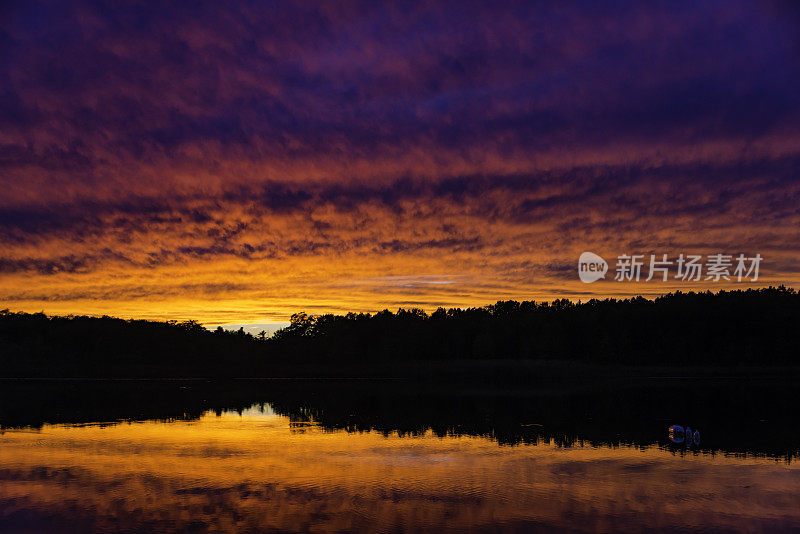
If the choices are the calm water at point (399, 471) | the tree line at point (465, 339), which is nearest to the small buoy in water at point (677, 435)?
the calm water at point (399, 471)

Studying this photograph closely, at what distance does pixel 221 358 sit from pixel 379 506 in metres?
129

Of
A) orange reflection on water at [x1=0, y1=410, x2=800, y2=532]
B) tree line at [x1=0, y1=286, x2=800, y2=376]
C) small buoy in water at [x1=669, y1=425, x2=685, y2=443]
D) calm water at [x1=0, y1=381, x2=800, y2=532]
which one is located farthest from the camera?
tree line at [x1=0, y1=286, x2=800, y2=376]

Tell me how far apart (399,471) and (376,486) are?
199 centimetres

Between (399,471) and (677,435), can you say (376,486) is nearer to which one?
(399,471)

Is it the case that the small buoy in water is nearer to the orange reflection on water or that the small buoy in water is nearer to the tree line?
the orange reflection on water

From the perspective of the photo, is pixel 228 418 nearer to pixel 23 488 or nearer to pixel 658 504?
pixel 23 488

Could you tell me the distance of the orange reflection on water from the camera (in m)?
13.6

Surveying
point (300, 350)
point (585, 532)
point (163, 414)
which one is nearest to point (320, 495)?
point (585, 532)

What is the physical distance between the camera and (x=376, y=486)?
1688 centimetres

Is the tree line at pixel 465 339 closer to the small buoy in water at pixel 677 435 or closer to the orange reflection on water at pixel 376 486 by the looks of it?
the orange reflection on water at pixel 376 486

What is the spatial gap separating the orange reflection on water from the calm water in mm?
64

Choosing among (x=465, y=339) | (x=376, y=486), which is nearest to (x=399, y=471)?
(x=376, y=486)

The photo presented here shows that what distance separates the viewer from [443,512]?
1428 cm

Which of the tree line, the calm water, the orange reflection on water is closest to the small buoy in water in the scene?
the calm water
